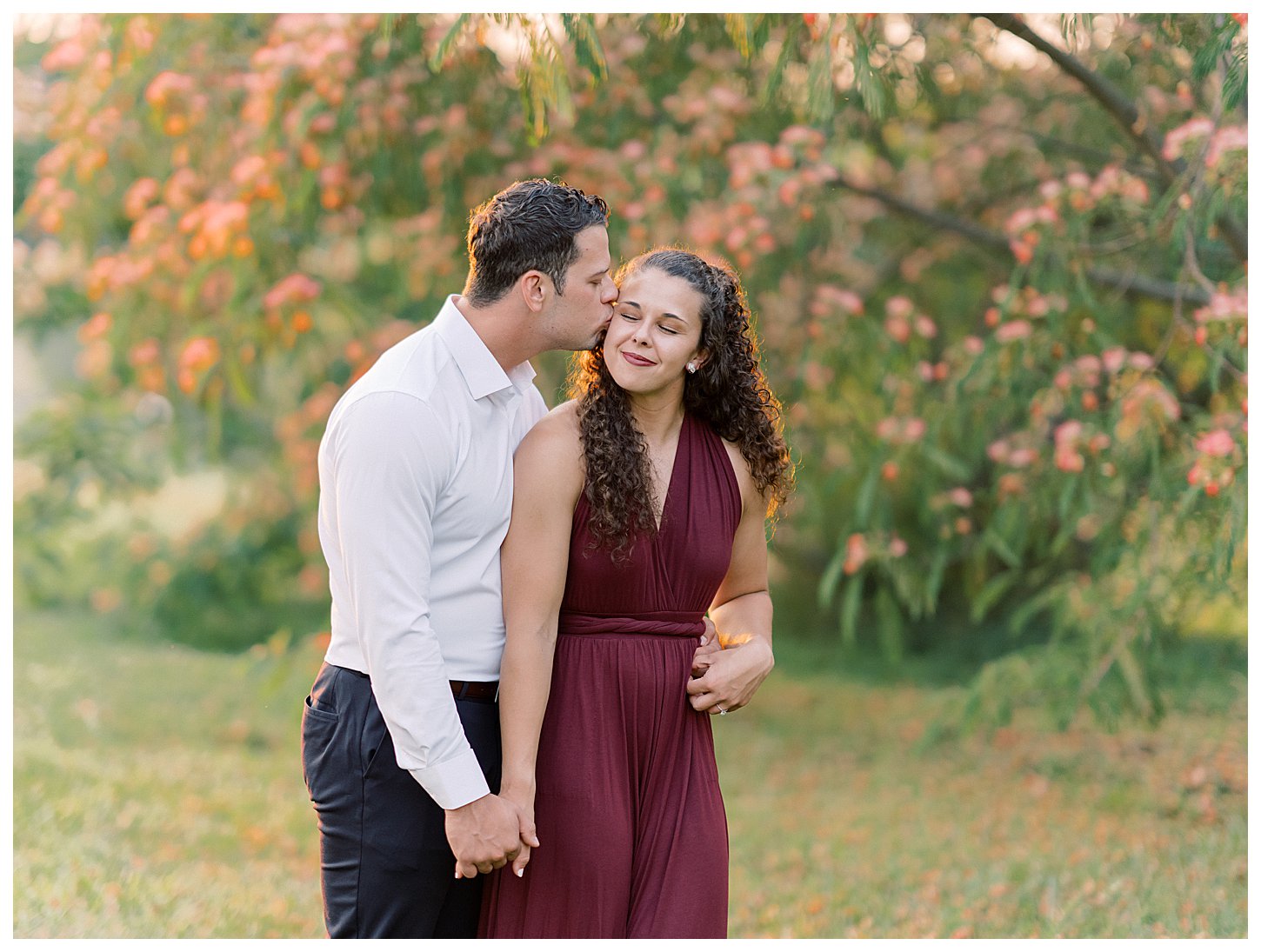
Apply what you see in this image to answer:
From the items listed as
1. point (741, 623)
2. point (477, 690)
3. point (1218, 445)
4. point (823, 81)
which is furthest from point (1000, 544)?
point (477, 690)

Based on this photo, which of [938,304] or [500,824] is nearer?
[500,824]

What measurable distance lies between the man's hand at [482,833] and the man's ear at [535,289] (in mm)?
954

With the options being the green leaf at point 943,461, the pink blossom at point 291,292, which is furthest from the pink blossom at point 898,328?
the pink blossom at point 291,292

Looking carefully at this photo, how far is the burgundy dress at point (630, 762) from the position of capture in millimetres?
2500

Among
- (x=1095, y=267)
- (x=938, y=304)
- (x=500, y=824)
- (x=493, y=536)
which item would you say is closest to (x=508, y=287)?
(x=493, y=536)

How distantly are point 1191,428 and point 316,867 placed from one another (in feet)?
12.4

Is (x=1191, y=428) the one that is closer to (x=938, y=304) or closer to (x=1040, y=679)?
(x=1040, y=679)

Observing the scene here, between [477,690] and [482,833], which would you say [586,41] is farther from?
[482,833]

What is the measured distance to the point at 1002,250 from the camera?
20.7 ft

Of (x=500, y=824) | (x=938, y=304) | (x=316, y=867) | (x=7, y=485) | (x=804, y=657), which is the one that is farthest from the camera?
(x=804, y=657)

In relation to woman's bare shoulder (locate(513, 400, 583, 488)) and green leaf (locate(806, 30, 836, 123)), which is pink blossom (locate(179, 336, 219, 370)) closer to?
green leaf (locate(806, 30, 836, 123))

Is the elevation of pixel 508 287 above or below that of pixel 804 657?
above

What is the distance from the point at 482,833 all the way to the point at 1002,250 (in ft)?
15.9

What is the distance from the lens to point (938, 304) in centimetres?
791
